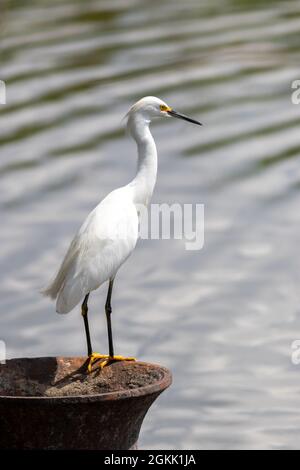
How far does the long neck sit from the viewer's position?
5215mm

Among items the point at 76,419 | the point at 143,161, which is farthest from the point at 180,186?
the point at 76,419

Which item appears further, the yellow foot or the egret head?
the egret head

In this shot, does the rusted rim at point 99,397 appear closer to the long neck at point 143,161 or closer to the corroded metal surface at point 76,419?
the corroded metal surface at point 76,419

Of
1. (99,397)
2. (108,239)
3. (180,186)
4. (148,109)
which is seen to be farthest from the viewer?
(180,186)

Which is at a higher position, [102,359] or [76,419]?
[102,359]

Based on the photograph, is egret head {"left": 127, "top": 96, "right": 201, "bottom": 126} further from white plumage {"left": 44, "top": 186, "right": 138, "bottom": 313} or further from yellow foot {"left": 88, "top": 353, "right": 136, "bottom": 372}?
yellow foot {"left": 88, "top": 353, "right": 136, "bottom": 372}

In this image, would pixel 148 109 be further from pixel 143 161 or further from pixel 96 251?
pixel 96 251

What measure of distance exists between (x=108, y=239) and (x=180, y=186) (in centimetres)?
501

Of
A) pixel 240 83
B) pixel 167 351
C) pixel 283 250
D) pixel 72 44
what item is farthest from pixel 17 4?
pixel 167 351

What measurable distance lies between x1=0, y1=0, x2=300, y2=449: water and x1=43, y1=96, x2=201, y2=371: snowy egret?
1187 millimetres

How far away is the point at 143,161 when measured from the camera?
5.27m

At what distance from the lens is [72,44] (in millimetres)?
15180

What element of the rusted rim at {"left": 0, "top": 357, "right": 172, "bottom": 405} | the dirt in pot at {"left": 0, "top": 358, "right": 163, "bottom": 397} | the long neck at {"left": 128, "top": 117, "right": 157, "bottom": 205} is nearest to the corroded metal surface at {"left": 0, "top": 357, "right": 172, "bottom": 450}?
the rusted rim at {"left": 0, "top": 357, "right": 172, "bottom": 405}
